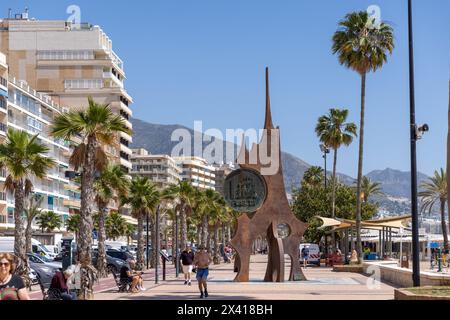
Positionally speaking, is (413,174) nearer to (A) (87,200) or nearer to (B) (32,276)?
(A) (87,200)

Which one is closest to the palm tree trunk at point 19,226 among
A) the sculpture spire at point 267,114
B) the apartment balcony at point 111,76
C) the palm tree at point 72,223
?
the sculpture spire at point 267,114

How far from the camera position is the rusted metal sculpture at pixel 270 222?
36.8m

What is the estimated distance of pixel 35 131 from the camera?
92000 millimetres

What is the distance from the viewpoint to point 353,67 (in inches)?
2007

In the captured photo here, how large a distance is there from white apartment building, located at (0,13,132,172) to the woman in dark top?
327 feet

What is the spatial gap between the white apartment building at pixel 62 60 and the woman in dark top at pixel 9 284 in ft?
327

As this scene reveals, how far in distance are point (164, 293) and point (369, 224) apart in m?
29.2

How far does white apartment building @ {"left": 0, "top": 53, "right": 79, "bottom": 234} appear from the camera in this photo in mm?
79312

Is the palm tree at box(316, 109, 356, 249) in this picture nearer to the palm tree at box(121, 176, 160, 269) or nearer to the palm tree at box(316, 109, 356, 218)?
the palm tree at box(316, 109, 356, 218)

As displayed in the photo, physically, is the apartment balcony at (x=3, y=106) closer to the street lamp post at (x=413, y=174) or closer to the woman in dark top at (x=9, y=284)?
the street lamp post at (x=413, y=174)

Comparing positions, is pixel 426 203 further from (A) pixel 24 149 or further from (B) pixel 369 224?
(A) pixel 24 149

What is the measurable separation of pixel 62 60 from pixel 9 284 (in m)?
103

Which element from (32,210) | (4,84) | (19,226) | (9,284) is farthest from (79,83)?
(9,284)
